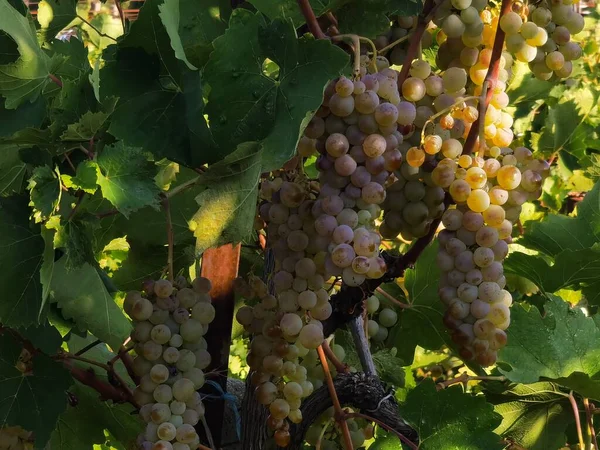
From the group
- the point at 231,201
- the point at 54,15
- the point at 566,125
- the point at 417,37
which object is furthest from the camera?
the point at 566,125

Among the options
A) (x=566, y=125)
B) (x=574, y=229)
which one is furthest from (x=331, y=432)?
(x=566, y=125)

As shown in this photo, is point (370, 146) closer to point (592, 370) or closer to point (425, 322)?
point (592, 370)

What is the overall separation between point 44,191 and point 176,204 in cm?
46

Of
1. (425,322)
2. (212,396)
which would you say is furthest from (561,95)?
(212,396)

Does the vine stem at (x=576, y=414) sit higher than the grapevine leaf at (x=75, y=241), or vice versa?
the grapevine leaf at (x=75, y=241)

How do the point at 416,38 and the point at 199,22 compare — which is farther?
the point at 199,22

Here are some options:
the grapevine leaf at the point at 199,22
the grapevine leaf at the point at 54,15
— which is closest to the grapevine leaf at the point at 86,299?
the grapevine leaf at the point at 199,22

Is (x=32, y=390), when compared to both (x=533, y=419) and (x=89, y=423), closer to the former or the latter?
(x=89, y=423)

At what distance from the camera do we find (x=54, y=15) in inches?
47.8

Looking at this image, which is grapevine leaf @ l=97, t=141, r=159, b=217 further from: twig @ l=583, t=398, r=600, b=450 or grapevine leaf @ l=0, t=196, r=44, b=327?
twig @ l=583, t=398, r=600, b=450

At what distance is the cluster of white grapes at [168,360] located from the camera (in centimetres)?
94

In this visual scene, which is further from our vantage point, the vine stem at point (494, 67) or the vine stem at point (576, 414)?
the vine stem at point (576, 414)

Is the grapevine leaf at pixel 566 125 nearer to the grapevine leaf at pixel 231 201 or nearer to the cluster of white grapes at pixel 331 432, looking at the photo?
the cluster of white grapes at pixel 331 432

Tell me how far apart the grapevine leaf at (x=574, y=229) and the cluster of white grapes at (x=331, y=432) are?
381 millimetres
